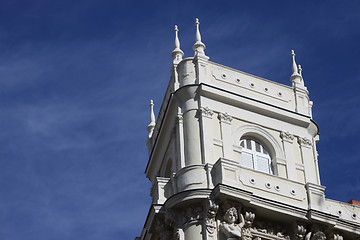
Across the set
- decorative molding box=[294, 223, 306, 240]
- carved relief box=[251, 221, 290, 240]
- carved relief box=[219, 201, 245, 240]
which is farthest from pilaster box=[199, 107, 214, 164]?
decorative molding box=[294, 223, 306, 240]

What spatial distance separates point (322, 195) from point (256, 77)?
667 cm

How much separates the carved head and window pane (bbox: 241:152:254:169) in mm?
3846

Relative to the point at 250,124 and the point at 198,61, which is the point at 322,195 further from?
the point at 198,61

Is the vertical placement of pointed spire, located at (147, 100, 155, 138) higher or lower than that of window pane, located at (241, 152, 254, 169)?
higher

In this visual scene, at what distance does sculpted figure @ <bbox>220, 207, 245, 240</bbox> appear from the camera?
133 feet

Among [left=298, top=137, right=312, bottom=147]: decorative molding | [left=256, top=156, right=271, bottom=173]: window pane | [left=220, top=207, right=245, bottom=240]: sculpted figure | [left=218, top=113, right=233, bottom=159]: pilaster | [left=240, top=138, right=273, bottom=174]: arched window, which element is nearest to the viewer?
[left=220, top=207, right=245, bottom=240]: sculpted figure

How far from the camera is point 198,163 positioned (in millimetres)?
43031

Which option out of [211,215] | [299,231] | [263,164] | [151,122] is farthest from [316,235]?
[151,122]

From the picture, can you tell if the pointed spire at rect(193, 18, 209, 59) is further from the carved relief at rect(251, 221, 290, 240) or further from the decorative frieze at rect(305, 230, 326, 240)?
the decorative frieze at rect(305, 230, 326, 240)

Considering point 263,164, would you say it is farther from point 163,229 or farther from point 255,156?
point 163,229

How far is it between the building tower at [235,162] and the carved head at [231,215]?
0.13ft

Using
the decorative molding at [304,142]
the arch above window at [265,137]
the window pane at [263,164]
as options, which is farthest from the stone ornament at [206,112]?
the decorative molding at [304,142]

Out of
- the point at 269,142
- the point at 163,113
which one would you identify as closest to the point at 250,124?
the point at 269,142

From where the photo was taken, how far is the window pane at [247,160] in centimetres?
4459
